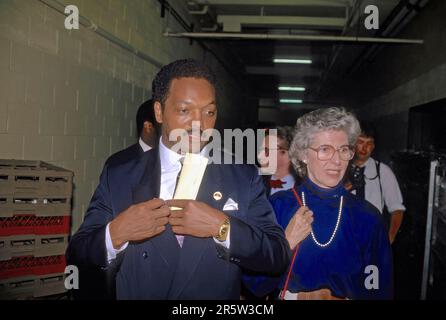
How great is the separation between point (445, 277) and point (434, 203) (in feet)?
1.54

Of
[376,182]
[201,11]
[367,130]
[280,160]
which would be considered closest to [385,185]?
[376,182]

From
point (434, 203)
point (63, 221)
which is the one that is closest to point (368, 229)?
point (63, 221)

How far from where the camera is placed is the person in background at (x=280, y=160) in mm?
2631

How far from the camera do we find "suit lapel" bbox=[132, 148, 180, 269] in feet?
4.39

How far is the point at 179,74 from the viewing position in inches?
54.0

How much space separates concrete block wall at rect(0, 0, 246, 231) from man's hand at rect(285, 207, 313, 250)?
1319mm

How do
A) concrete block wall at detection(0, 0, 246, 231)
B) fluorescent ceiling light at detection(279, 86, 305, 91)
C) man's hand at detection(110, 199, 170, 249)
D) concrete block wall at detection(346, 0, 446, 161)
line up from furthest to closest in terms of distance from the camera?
fluorescent ceiling light at detection(279, 86, 305, 91), concrete block wall at detection(346, 0, 446, 161), concrete block wall at detection(0, 0, 246, 231), man's hand at detection(110, 199, 170, 249)

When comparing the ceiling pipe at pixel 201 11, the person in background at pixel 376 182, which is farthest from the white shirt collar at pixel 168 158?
the ceiling pipe at pixel 201 11

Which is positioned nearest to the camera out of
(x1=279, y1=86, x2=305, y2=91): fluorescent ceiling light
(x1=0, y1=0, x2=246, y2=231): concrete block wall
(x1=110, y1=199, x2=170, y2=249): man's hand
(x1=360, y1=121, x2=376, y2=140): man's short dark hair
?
(x1=110, y1=199, x2=170, y2=249): man's hand

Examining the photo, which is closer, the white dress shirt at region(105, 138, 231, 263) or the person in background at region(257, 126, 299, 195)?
the white dress shirt at region(105, 138, 231, 263)

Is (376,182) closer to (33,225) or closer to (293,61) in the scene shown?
(33,225)

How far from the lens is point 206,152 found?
1.42 metres

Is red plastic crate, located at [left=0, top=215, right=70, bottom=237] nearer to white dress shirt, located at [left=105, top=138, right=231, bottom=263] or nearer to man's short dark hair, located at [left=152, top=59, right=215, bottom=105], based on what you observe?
white dress shirt, located at [left=105, top=138, right=231, bottom=263]

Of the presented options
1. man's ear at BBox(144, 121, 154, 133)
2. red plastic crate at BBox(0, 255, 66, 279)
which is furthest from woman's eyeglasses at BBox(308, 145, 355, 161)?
man's ear at BBox(144, 121, 154, 133)
